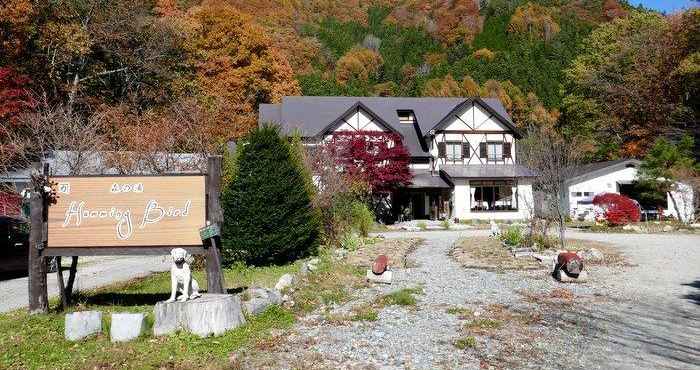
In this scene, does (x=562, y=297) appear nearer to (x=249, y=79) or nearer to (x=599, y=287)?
(x=599, y=287)

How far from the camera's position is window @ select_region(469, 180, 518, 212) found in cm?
3309

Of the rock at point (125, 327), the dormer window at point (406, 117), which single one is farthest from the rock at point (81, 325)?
the dormer window at point (406, 117)

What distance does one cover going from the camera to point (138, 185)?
784cm

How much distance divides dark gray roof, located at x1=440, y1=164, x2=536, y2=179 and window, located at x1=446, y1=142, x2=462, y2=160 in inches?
27.7

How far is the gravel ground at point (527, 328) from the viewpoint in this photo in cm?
571

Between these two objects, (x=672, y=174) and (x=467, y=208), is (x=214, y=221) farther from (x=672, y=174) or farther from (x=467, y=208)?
(x=467, y=208)

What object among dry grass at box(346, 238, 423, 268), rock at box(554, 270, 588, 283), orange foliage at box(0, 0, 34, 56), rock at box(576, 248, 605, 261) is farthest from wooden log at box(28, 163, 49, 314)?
orange foliage at box(0, 0, 34, 56)

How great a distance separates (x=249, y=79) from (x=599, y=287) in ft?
101

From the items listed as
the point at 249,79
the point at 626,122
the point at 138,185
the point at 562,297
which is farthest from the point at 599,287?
the point at 626,122

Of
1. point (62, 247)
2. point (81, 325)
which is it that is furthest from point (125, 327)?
point (62, 247)

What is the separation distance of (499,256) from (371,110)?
20186 millimetres

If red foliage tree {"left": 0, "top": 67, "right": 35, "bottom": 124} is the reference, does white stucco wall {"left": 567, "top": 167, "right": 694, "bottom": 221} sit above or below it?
below

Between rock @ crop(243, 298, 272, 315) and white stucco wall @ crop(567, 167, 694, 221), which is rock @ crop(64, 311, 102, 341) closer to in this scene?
rock @ crop(243, 298, 272, 315)

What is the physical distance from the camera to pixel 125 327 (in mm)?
6223
